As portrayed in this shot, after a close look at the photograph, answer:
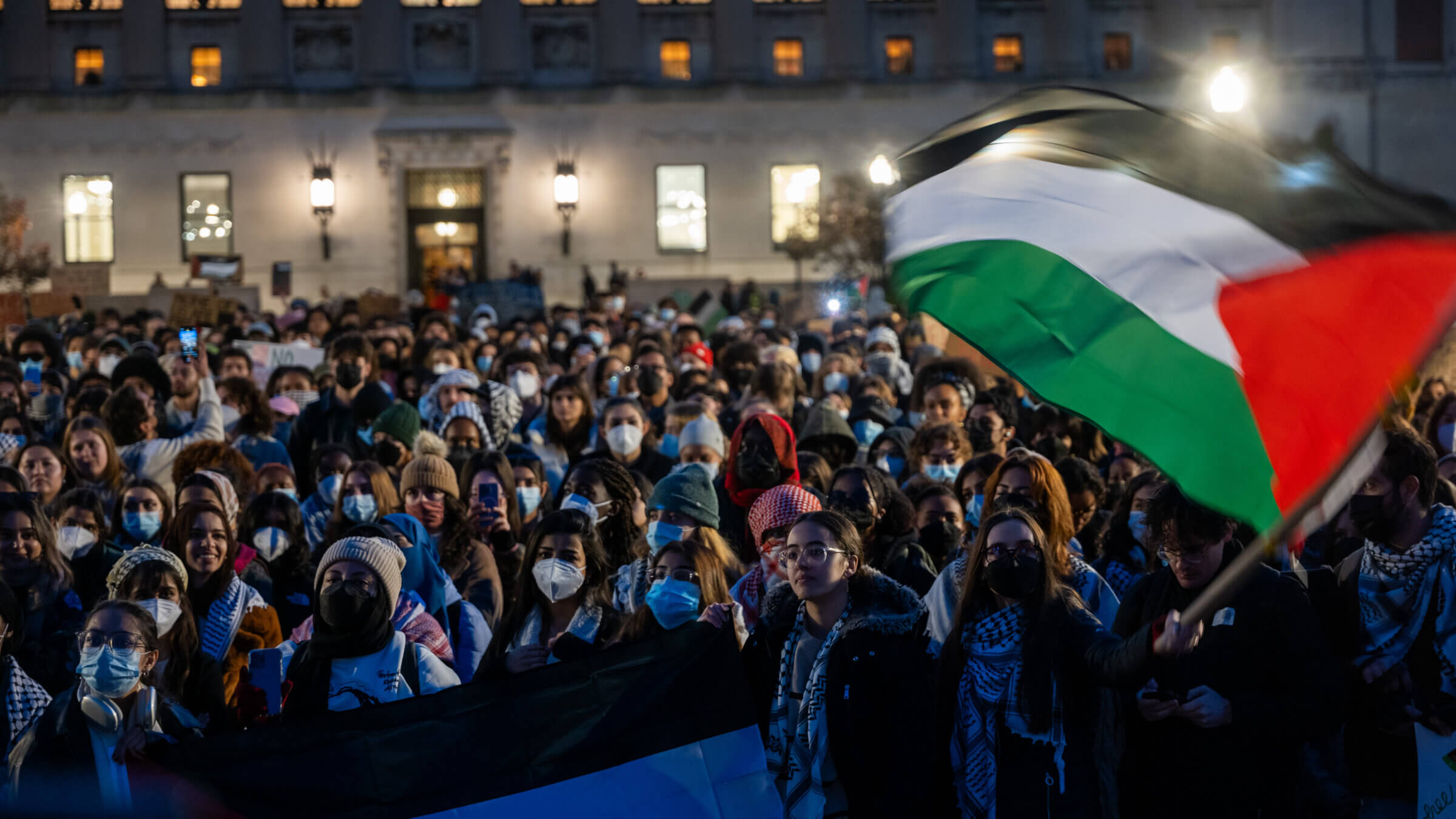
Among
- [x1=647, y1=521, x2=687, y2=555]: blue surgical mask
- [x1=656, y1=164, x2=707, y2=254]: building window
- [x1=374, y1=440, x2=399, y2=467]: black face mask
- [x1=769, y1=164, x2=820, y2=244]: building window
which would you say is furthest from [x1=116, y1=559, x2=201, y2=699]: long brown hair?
[x1=656, y1=164, x2=707, y2=254]: building window

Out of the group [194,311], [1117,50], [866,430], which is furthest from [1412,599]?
[1117,50]

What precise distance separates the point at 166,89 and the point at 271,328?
75.0 feet

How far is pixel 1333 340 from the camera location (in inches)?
157

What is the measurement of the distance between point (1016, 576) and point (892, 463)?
179 inches

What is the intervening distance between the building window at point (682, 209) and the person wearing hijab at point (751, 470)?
113 feet

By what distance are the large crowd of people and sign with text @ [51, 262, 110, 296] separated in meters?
25.5

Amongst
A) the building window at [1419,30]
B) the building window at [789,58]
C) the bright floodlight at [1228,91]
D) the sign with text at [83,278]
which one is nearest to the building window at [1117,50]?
the building window at [1419,30]

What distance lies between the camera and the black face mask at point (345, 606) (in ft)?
18.0

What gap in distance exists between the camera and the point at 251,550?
24.1ft

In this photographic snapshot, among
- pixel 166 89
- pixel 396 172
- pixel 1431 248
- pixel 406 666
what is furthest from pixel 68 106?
pixel 1431 248

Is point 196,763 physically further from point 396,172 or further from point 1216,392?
point 396,172

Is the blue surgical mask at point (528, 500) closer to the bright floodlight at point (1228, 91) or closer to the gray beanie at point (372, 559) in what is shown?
the gray beanie at point (372, 559)

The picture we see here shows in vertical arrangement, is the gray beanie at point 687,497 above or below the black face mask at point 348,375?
below

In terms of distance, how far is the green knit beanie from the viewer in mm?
9859
